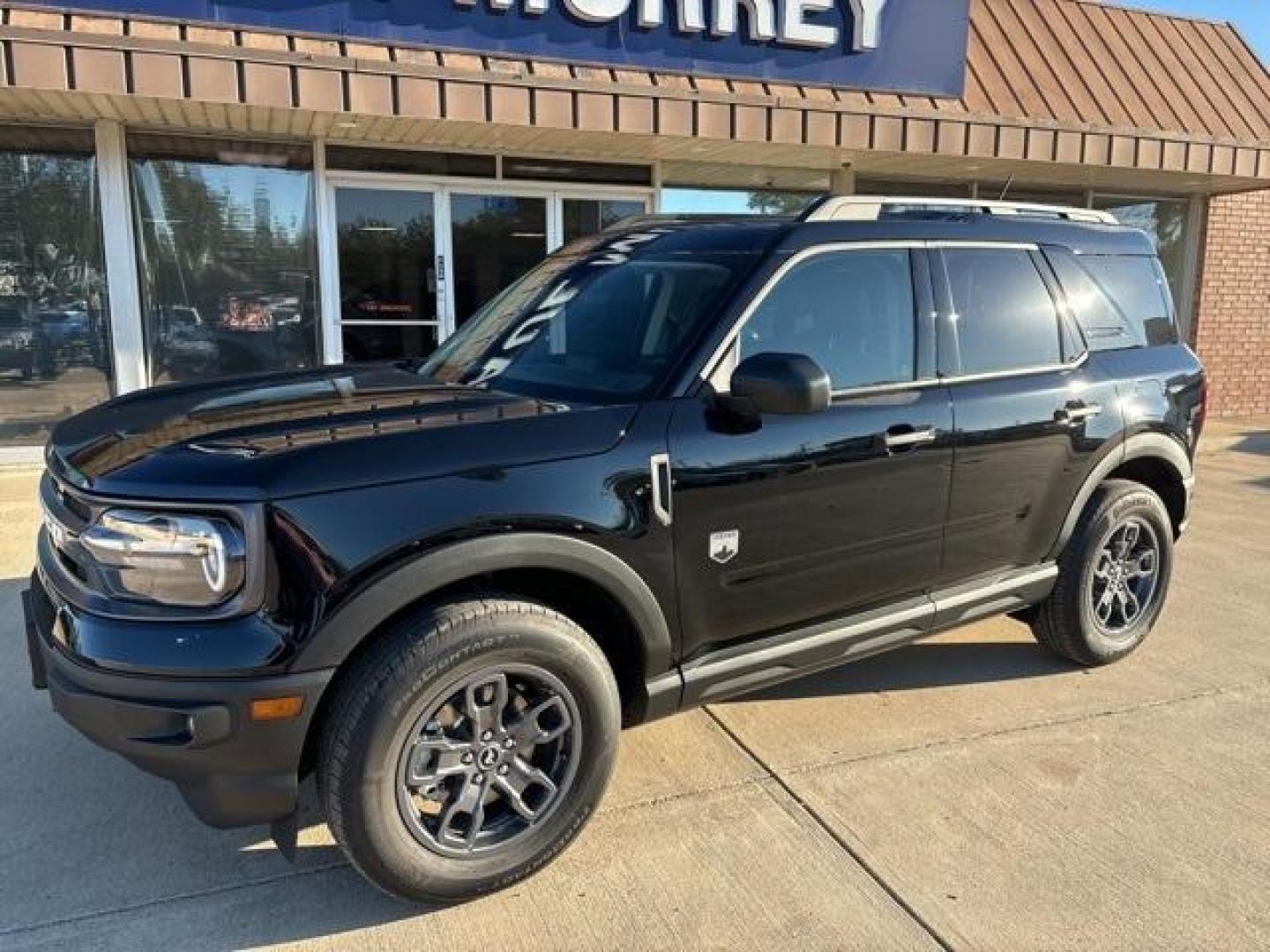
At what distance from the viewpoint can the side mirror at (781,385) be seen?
9.29 feet

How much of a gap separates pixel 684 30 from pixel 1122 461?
17.8 ft

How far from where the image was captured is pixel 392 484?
2459 mm

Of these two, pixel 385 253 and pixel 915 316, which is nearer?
pixel 915 316

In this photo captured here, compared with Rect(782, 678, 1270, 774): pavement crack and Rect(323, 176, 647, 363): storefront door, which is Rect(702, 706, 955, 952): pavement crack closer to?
Rect(782, 678, 1270, 774): pavement crack

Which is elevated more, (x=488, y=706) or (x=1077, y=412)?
(x=1077, y=412)

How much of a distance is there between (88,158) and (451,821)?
7517 mm

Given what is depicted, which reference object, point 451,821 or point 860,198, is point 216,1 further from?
point 451,821

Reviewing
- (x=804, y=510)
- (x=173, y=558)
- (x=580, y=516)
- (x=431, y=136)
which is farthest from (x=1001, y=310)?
(x=431, y=136)

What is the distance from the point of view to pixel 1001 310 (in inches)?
153

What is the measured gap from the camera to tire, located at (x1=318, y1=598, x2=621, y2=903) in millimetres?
2461

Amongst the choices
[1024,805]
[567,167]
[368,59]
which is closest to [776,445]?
[1024,805]

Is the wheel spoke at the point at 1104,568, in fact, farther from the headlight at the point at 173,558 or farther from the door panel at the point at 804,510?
the headlight at the point at 173,558

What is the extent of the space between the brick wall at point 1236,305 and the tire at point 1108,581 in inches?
334

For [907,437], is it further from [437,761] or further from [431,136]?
[431,136]
